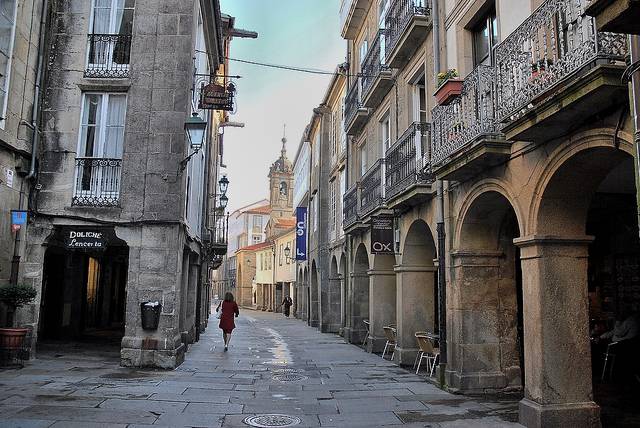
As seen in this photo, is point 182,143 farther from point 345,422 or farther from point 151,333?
point 345,422

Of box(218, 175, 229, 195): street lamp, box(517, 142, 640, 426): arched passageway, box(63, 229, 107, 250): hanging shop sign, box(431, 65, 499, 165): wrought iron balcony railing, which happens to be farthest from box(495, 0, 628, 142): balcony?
box(218, 175, 229, 195): street lamp

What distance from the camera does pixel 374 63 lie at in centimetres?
1614

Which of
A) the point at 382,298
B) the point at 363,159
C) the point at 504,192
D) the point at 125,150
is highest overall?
the point at 363,159

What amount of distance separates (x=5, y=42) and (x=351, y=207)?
36.0 ft

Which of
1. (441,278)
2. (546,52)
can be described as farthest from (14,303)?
(546,52)

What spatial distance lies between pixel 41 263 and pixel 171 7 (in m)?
6.57

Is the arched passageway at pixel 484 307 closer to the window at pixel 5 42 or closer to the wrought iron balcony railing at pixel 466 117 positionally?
the wrought iron balcony railing at pixel 466 117

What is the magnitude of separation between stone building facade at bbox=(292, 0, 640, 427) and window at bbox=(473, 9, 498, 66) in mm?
34

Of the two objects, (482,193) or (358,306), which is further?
(358,306)

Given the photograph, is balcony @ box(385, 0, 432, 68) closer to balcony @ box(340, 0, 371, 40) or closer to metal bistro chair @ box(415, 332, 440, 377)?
balcony @ box(340, 0, 371, 40)

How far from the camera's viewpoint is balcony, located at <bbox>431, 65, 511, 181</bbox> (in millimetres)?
8258

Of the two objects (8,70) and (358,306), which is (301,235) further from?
(8,70)

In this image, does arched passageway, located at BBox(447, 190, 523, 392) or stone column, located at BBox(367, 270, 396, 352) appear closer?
arched passageway, located at BBox(447, 190, 523, 392)

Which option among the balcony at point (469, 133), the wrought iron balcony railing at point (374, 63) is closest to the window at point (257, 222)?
the wrought iron balcony railing at point (374, 63)
